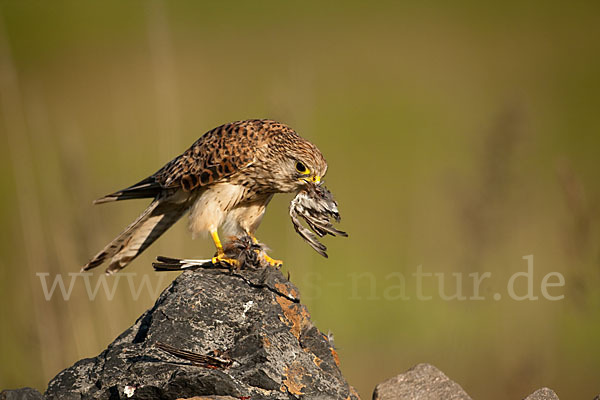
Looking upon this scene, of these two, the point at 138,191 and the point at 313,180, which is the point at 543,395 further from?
the point at 138,191

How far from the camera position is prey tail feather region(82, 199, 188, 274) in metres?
4.72

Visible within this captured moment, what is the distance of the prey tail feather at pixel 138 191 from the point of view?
182 inches

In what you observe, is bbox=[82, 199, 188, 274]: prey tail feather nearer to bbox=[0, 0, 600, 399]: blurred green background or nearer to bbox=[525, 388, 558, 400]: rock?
bbox=[0, 0, 600, 399]: blurred green background

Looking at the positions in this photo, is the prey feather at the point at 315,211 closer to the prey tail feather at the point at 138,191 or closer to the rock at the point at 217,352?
the rock at the point at 217,352

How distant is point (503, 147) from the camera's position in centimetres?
484

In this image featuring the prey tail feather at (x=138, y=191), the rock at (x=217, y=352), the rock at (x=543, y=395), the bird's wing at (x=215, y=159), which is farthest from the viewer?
the prey tail feather at (x=138, y=191)

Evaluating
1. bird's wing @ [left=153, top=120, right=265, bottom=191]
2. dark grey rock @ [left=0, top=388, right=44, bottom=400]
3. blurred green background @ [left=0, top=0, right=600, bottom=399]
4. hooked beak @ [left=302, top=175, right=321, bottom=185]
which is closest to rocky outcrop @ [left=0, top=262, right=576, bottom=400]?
dark grey rock @ [left=0, top=388, right=44, bottom=400]

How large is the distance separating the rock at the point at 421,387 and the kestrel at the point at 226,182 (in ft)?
3.06

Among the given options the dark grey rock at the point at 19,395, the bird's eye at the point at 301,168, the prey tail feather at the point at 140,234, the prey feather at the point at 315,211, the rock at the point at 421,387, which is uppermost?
the bird's eye at the point at 301,168

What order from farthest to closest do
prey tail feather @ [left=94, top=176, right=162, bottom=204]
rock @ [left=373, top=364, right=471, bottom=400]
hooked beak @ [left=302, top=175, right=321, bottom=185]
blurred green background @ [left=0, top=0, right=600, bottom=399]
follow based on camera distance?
1. blurred green background @ [left=0, top=0, right=600, bottom=399]
2. prey tail feather @ [left=94, top=176, right=162, bottom=204]
3. hooked beak @ [left=302, top=175, right=321, bottom=185]
4. rock @ [left=373, top=364, right=471, bottom=400]

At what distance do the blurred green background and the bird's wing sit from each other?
53 cm

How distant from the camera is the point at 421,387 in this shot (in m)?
3.66

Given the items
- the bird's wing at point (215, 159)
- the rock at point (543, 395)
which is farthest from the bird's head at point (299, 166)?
the rock at point (543, 395)

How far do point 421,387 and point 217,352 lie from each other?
101 cm
